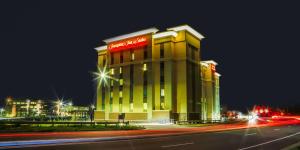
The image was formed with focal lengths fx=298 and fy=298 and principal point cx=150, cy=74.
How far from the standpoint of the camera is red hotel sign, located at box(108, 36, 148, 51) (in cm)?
7078

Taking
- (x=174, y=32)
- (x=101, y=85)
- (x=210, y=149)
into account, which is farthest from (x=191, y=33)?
(x=210, y=149)

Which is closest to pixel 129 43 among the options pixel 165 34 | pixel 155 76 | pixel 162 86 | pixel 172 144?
pixel 165 34

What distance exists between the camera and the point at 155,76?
69.8m

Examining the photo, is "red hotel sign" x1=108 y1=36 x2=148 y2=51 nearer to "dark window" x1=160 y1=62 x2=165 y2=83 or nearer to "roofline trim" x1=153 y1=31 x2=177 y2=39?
"roofline trim" x1=153 y1=31 x2=177 y2=39

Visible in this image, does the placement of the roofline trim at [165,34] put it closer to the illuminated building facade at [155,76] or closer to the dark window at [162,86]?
the illuminated building facade at [155,76]

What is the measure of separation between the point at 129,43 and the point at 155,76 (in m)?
11.2

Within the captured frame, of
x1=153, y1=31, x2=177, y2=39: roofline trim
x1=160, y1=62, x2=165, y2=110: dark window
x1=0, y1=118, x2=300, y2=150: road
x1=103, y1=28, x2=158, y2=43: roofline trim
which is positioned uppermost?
x1=103, y1=28, x2=158, y2=43: roofline trim

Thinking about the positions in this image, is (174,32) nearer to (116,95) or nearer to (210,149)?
(116,95)

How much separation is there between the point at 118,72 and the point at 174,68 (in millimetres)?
16524

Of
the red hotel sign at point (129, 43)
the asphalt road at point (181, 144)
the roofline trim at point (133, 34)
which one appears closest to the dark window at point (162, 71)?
the red hotel sign at point (129, 43)

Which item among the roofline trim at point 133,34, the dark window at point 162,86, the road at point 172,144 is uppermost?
the roofline trim at point 133,34

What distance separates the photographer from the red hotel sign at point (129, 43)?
7078 cm

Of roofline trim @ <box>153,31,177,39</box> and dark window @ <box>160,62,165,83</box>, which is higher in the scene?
roofline trim @ <box>153,31,177,39</box>

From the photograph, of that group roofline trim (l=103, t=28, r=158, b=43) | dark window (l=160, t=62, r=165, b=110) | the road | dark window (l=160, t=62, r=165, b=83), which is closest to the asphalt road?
the road
